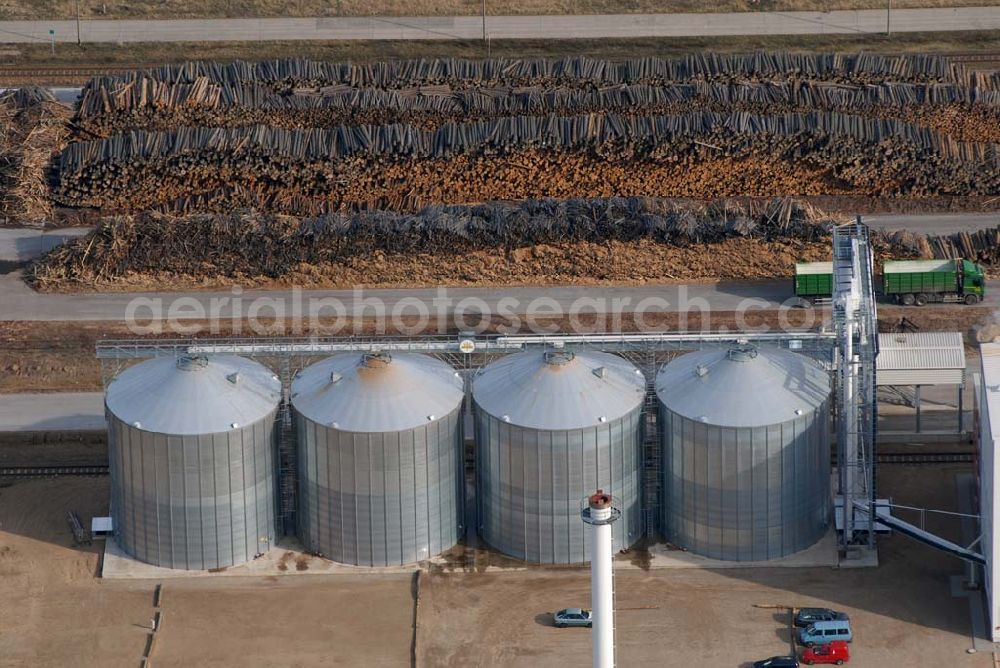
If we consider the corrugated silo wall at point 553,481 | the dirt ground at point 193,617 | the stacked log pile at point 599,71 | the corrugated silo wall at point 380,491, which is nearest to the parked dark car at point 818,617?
the corrugated silo wall at point 553,481

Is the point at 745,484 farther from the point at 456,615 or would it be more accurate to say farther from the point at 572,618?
the point at 456,615

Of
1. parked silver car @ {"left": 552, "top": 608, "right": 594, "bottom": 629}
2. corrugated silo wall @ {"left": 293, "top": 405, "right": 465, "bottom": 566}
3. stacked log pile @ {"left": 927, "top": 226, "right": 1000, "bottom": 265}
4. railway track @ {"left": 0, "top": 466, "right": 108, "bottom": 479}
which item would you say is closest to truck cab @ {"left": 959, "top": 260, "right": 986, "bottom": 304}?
stacked log pile @ {"left": 927, "top": 226, "right": 1000, "bottom": 265}

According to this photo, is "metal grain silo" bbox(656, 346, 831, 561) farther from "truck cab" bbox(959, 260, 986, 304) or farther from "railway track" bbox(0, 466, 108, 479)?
"railway track" bbox(0, 466, 108, 479)

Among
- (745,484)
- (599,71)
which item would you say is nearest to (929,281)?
(745,484)

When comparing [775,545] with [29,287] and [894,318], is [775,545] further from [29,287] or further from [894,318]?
[29,287]

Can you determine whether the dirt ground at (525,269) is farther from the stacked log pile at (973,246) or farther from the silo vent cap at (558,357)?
the silo vent cap at (558,357)

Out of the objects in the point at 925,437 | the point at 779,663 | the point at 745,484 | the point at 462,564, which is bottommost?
the point at 779,663
